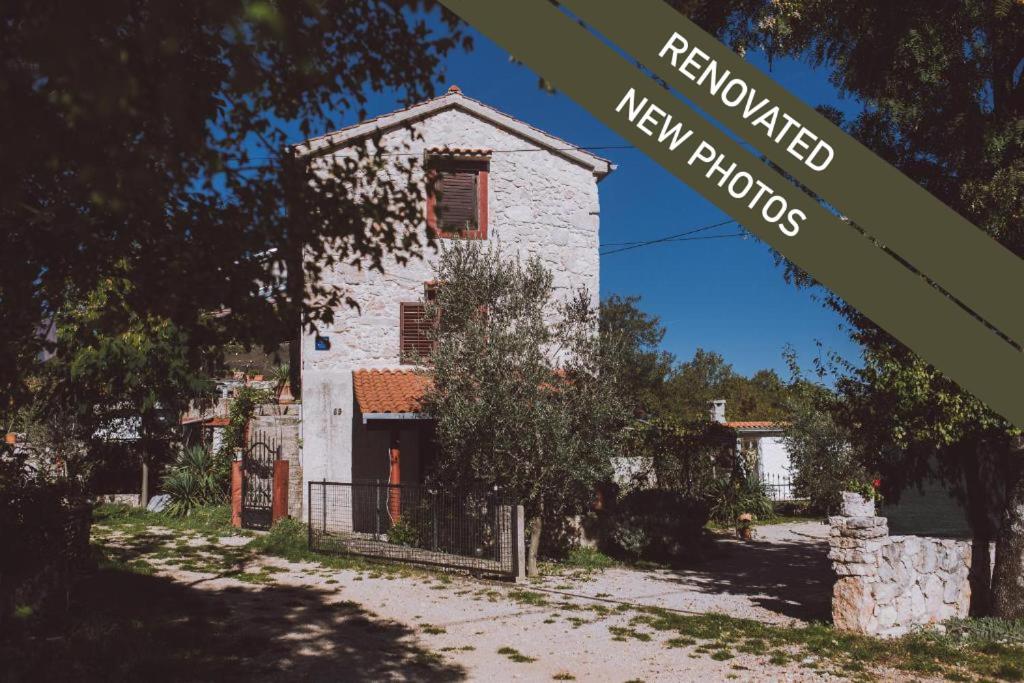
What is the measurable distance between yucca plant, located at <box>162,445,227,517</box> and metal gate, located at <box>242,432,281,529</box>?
214 centimetres

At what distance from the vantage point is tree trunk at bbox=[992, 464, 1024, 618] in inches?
400

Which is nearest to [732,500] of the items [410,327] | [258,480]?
[410,327]

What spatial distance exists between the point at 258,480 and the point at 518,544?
7897 mm

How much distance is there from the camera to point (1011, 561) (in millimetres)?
10234

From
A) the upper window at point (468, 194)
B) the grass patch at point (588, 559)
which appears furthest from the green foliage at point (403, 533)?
the upper window at point (468, 194)

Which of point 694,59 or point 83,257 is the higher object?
point 694,59

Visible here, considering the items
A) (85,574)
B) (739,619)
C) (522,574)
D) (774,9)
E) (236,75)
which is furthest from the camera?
(522,574)

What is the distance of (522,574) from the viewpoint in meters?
12.9

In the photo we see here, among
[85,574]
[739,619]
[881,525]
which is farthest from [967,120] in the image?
[85,574]

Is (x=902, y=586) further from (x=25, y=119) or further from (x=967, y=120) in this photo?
(x=25, y=119)

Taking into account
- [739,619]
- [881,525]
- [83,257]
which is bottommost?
[739,619]

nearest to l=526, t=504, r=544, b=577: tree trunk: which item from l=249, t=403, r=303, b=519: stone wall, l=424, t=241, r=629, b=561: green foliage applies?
l=424, t=241, r=629, b=561: green foliage

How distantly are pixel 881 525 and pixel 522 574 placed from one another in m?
5.52

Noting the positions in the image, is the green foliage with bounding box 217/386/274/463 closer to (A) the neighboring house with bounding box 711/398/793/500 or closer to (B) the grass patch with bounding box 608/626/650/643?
(B) the grass patch with bounding box 608/626/650/643
